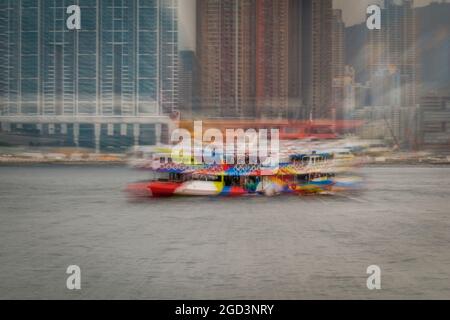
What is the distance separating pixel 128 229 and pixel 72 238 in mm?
1942

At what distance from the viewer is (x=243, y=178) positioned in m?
29.7

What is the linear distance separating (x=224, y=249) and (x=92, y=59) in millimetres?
80703

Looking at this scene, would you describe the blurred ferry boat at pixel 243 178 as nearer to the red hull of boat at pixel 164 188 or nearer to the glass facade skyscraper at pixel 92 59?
the red hull of boat at pixel 164 188

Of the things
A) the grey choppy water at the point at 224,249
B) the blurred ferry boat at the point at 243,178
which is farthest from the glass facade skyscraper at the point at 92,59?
the grey choppy water at the point at 224,249

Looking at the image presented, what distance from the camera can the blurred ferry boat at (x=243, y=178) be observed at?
92.3 ft

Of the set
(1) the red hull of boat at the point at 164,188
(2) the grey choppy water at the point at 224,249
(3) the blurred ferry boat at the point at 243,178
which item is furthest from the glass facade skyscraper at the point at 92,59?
(2) the grey choppy water at the point at 224,249

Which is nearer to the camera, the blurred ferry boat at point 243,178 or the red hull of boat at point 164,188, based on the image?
the blurred ferry boat at point 243,178

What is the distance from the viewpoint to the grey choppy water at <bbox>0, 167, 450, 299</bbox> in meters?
9.89

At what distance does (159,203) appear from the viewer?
25.8 meters

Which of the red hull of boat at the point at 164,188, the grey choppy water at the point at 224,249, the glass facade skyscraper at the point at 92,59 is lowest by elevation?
the grey choppy water at the point at 224,249

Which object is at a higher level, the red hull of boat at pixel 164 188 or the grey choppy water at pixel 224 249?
the red hull of boat at pixel 164 188

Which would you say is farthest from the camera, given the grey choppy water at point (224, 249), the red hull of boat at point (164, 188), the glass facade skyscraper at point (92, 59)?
the glass facade skyscraper at point (92, 59)

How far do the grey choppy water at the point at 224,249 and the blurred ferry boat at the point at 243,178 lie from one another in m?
2.13

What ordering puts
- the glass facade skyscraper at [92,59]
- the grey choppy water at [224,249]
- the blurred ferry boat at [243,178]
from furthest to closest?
the glass facade skyscraper at [92,59] < the blurred ferry boat at [243,178] < the grey choppy water at [224,249]
